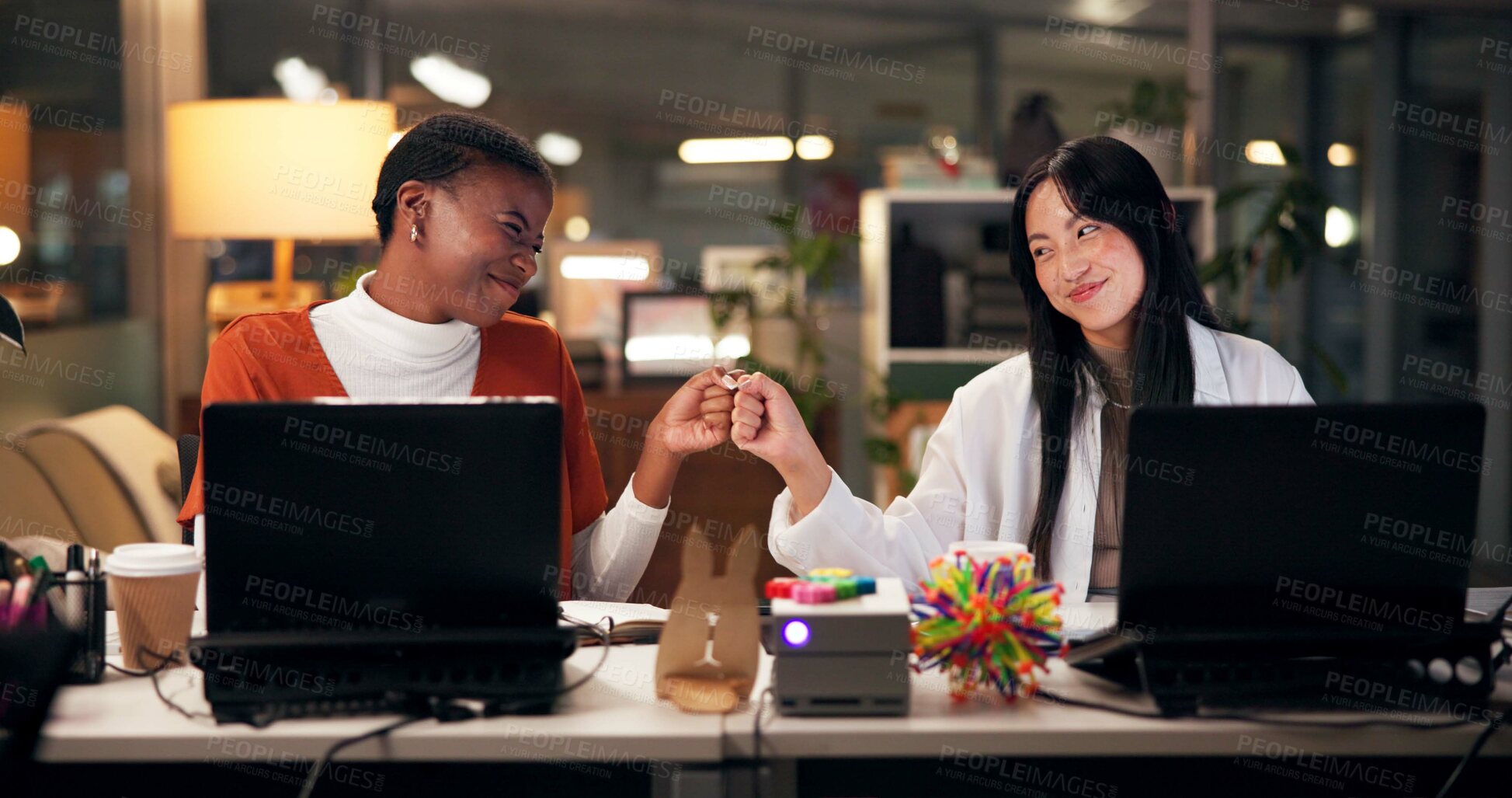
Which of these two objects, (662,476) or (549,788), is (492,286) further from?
(549,788)

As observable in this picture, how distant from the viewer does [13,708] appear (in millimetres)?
1079

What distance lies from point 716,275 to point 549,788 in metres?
3.47

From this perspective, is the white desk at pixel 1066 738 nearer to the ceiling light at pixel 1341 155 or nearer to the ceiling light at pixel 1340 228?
the ceiling light at pixel 1340 228

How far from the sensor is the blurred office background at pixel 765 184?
3078mm

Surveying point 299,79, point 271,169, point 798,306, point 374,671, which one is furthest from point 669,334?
point 374,671

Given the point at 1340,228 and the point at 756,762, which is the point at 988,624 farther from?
the point at 1340,228

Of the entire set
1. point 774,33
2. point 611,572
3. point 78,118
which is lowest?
point 611,572

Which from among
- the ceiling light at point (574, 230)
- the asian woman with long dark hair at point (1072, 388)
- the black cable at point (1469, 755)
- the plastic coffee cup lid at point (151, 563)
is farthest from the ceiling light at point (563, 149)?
the black cable at point (1469, 755)

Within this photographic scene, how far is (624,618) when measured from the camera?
1.60 m

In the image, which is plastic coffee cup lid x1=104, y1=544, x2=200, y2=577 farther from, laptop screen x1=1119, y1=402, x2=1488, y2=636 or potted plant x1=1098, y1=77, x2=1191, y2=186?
potted plant x1=1098, y1=77, x2=1191, y2=186

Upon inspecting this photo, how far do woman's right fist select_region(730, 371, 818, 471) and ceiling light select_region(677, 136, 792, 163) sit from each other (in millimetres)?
4144

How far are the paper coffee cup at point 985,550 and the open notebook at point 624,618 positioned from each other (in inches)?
13.7

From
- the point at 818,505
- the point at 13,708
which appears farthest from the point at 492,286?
the point at 13,708

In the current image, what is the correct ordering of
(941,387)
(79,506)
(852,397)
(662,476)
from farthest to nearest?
(852,397)
(941,387)
(79,506)
(662,476)
